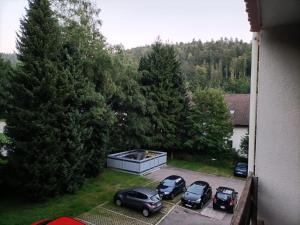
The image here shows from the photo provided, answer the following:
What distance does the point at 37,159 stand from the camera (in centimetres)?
1587

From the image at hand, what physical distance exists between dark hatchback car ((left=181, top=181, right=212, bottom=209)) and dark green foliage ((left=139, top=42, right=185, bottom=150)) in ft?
34.8

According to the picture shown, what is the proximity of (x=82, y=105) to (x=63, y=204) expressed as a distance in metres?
6.55

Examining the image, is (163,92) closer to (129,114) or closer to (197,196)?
(129,114)

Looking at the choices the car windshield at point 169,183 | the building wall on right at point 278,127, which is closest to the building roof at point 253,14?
the building wall on right at point 278,127

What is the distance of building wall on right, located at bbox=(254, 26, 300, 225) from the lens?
14.1 ft

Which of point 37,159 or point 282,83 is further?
point 37,159

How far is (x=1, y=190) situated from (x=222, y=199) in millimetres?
13031

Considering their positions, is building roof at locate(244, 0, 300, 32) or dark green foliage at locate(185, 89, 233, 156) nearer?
building roof at locate(244, 0, 300, 32)

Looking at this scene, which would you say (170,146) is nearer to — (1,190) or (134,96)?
(134,96)

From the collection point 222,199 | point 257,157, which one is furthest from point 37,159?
point 257,157

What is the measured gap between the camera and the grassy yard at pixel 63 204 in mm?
14578

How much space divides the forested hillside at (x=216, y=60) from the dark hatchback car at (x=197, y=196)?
42.1 metres

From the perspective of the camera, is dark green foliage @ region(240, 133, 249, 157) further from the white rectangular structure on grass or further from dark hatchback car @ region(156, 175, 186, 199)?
dark hatchback car @ region(156, 175, 186, 199)

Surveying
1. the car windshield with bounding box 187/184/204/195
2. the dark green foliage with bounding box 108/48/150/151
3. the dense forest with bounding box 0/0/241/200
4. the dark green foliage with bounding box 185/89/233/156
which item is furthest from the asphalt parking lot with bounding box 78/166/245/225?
the dark green foliage with bounding box 108/48/150/151
